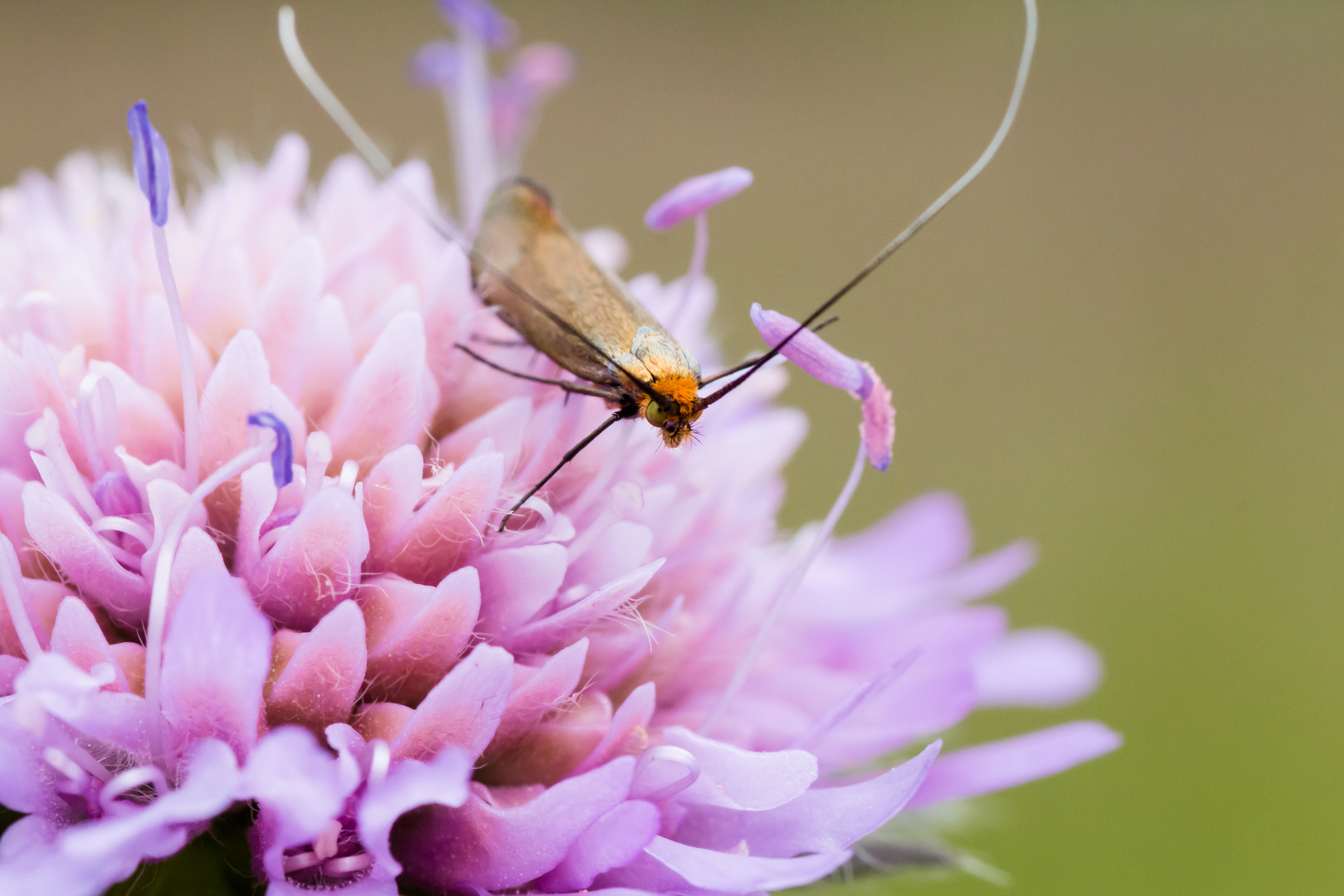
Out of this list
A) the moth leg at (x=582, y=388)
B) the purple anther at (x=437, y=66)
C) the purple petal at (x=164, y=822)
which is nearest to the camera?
the purple petal at (x=164, y=822)

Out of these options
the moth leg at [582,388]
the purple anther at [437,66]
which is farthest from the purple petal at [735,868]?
the purple anther at [437,66]

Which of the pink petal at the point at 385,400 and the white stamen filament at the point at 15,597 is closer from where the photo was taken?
the white stamen filament at the point at 15,597

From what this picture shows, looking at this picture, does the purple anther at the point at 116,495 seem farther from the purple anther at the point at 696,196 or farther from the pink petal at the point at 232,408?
the purple anther at the point at 696,196

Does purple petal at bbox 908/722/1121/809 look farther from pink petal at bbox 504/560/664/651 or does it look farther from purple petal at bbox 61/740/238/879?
purple petal at bbox 61/740/238/879

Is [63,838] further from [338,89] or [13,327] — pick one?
[338,89]

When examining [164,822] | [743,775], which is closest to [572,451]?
[743,775]

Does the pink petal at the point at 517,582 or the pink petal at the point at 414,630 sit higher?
the pink petal at the point at 517,582

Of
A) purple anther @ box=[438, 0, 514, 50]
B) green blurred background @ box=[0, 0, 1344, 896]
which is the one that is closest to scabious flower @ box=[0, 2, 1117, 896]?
purple anther @ box=[438, 0, 514, 50]
